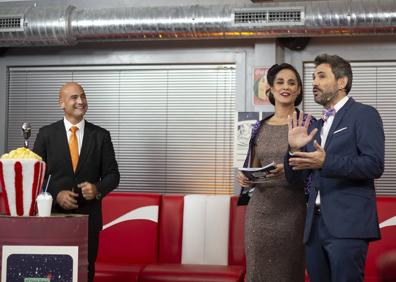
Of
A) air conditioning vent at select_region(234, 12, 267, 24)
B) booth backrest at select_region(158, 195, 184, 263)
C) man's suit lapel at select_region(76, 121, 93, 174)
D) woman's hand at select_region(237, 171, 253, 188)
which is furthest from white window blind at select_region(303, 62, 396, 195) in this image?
man's suit lapel at select_region(76, 121, 93, 174)

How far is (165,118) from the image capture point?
606cm

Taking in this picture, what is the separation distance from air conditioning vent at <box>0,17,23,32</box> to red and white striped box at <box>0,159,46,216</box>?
2649mm

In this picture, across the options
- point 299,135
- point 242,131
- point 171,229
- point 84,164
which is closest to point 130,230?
point 171,229

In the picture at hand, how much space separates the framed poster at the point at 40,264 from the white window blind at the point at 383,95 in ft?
11.2

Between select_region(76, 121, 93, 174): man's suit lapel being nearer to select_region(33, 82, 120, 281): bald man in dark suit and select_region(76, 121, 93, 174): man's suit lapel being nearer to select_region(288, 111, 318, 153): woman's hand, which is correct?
select_region(33, 82, 120, 281): bald man in dark suit

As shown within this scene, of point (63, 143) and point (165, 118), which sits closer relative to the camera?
point (63, 143)

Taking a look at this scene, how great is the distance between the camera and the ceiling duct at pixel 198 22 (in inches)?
193

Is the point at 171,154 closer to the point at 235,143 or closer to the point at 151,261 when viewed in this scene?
the point at 235,143

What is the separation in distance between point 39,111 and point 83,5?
3.70 feet

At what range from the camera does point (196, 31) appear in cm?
523

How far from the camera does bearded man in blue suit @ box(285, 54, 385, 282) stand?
2582 mm

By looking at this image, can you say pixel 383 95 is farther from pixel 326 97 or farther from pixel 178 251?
pixel 326 97

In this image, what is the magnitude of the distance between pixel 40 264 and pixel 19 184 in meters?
0.42

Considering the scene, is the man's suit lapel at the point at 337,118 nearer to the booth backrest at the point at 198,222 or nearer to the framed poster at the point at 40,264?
the framed poster at the point at 40,264
